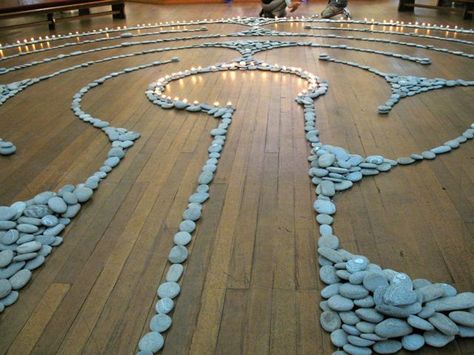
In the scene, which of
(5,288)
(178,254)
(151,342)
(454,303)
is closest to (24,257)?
(5,288)

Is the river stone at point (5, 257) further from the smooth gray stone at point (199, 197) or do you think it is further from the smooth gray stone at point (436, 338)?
the smooth gray stone at point (436, 338)

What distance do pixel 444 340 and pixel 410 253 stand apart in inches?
17.8

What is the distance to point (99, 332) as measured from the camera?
153 centimetres

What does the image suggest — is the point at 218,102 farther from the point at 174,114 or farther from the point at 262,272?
the point at 262,272

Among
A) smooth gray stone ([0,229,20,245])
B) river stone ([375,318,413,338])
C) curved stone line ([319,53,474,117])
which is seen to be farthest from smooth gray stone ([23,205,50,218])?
curved stone line ([319,53,474,117])

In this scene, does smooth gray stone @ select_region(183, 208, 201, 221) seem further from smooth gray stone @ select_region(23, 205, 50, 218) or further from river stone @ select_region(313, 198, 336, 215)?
smooth gray stone @ select_region(23, 205, 50, 218)

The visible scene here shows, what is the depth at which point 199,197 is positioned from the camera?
2.25 metres

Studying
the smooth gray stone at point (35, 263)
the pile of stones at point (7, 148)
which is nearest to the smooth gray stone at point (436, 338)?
the smooth gray stone at point (35, 263)

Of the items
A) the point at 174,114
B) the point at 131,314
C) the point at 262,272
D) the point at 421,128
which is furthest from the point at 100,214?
the point at 421,128

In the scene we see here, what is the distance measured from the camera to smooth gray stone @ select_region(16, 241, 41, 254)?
1.90m

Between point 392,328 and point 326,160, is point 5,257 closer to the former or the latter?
point 392,328

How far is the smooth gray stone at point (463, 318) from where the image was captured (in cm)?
146

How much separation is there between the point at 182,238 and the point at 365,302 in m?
0.83

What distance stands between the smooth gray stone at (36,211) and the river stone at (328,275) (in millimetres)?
1367
